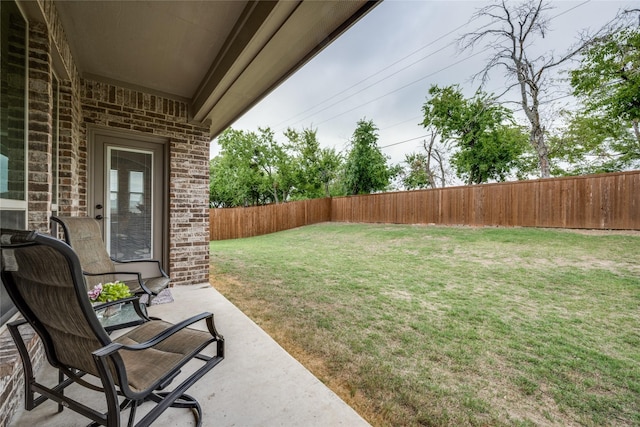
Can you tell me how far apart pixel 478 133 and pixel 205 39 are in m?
13.0

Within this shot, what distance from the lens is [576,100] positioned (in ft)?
34.9

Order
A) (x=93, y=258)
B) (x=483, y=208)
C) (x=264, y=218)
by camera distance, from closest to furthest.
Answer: (x=93, y=258)
(x=483, y=208)
(x=264, y=218)

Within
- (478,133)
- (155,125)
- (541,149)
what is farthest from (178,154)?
(478,133)

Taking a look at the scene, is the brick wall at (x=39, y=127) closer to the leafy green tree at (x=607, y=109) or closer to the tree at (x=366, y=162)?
the leafy green tree at (x=607, y=109)

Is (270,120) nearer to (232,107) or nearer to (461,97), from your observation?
(461,97)

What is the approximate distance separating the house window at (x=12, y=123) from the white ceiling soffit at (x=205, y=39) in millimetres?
241

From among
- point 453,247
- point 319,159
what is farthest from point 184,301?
point 319,159

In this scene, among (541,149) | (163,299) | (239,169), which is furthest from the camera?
(239,169)

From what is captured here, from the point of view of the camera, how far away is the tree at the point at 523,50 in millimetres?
9344

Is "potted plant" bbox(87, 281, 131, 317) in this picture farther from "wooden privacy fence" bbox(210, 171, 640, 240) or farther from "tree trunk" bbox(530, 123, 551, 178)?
"tree trunk" bbox(530, 123, 551, 178)

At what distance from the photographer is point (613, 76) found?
859 cm

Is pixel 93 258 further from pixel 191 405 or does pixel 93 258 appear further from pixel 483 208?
pixel 483 208

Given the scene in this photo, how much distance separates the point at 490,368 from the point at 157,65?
4.39 meters

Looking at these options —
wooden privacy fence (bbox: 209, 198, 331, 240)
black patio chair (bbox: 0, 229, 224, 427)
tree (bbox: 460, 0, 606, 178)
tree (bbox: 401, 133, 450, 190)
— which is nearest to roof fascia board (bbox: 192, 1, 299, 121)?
black patio chair (bbox: 0, 229, 224, 427)
